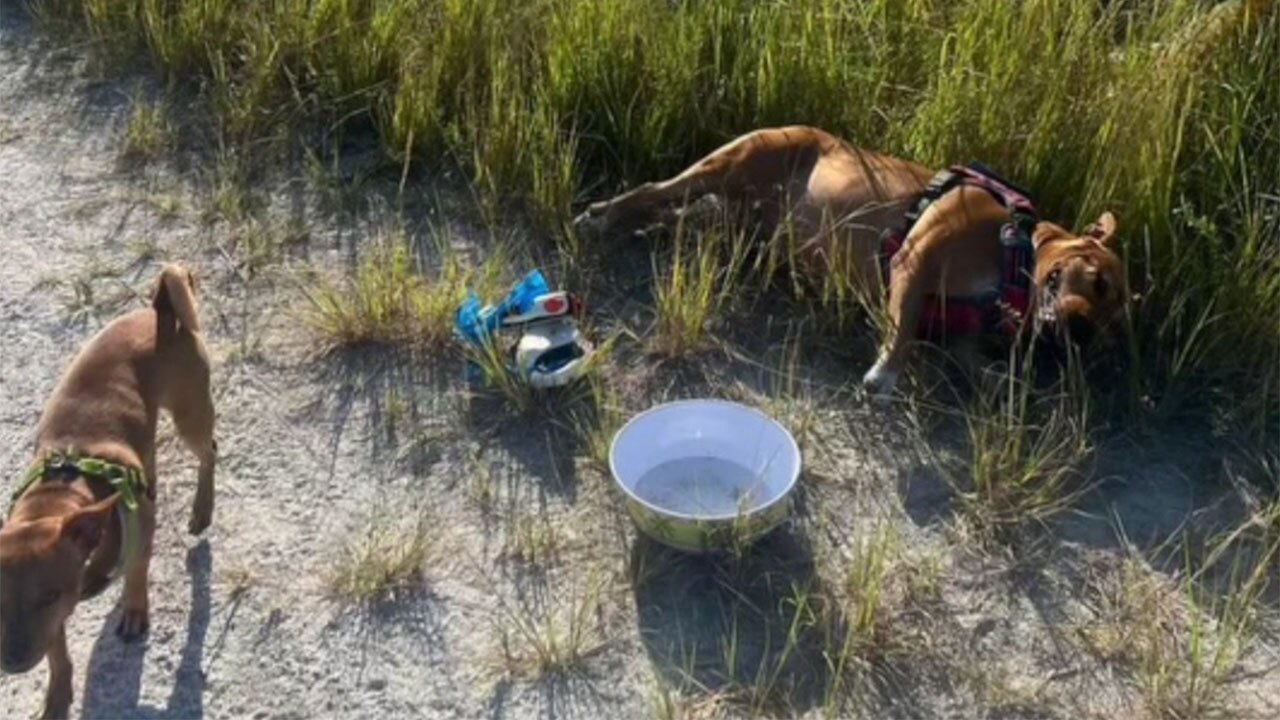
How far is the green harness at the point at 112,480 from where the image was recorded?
130 inches

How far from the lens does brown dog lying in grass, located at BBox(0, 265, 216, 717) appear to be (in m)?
3.12

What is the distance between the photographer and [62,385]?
3555 millimetres

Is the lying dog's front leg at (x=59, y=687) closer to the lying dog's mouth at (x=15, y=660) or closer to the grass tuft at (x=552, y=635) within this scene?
the lying dog's mouth at (x=15, y=660)

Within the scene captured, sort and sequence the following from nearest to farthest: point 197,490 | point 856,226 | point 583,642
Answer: point 583,642 → point 197,490 → point 856,226

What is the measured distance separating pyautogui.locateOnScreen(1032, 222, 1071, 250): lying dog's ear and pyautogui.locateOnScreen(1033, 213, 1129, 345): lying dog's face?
47mm

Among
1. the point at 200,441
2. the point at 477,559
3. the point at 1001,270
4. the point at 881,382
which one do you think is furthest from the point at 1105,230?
the point at 200,441

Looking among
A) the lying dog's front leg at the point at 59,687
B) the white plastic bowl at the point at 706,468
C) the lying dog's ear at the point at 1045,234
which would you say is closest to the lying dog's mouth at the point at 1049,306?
the lying dog's ear at the point at 1045,234

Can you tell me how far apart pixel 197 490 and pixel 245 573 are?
0.25m

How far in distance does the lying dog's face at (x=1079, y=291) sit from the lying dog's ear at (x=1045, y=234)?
0.15ft

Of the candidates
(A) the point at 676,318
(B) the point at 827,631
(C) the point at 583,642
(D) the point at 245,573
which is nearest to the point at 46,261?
(D) the point at 245,573

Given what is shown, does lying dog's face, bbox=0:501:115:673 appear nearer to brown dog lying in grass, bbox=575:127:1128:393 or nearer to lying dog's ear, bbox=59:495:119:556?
lying dog's ear, bbox=59:495:119:556

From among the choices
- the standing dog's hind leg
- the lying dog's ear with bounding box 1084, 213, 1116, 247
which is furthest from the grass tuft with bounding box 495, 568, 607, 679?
the lying dog's ear with bounding box 1084, 213, 1116, 247

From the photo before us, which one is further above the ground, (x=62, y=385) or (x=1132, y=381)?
(x=62, y=385)

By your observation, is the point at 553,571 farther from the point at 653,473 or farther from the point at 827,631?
the point at 827,631
